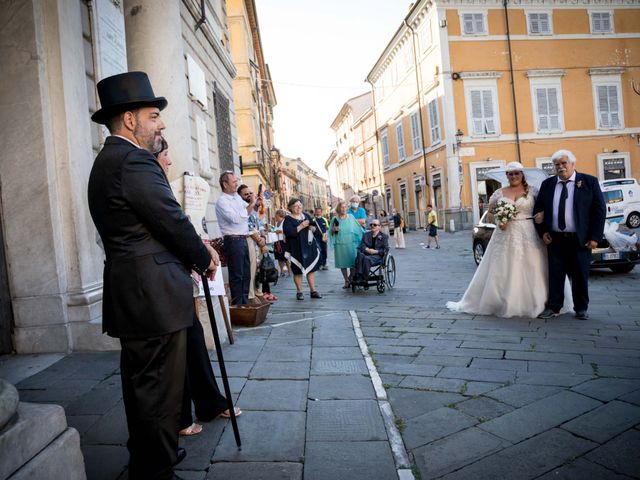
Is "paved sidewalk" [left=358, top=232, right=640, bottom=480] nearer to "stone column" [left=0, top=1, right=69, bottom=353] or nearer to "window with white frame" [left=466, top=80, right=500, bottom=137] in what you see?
"stone column" [left=0, top=1, right=69, bottom=353]

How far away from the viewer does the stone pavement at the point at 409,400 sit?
7.91 feet

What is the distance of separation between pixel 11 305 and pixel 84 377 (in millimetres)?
1123

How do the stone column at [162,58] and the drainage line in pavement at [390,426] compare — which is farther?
the stone column at [162,58]

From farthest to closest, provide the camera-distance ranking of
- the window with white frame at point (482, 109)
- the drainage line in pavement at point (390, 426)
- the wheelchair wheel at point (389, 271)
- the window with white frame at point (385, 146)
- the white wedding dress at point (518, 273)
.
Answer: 1. the window with white frame at point (385, 146)
2. the window with white frame at point (482, 109)
3. the wheelchair wheel at point (389, 271)
4. the white wedding dress at point (518, 273)
5. the drainage line in pavement at point (390, 426)

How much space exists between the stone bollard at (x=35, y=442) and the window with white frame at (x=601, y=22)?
102 ft

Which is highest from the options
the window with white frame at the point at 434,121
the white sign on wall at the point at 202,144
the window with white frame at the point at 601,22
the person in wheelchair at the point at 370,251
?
the window with white frame at the point at 601,22

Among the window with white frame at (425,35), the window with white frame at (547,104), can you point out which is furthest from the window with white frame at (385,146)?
the window with white frame at (547,104)

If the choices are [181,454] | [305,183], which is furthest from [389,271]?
[305,183]

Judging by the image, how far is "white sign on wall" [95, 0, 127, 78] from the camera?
4.94 meters

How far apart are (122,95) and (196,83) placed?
5.51m

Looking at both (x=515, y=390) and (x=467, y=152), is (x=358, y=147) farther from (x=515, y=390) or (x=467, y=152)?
(x=515, y=390)

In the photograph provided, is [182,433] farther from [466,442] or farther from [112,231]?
[466,442]

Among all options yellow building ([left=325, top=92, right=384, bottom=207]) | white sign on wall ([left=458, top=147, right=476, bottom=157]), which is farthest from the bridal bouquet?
yellow building ([left=325, top=92, right=384, bottom=207])

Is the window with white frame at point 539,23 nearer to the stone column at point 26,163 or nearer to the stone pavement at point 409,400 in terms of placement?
the stone pavement at point 409,400
